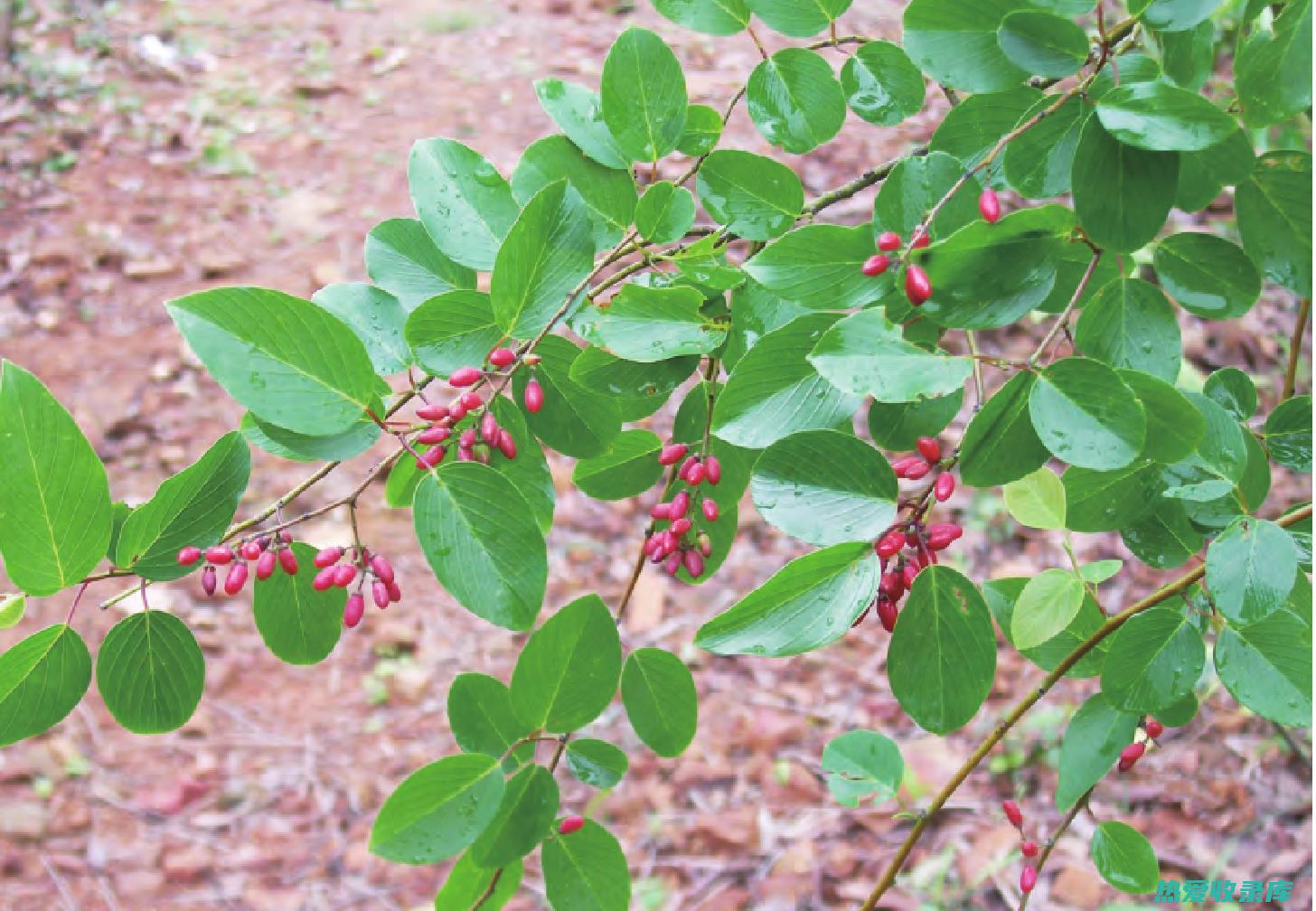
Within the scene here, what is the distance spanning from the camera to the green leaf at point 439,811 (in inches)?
24.6

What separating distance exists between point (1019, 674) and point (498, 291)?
7.63 feet

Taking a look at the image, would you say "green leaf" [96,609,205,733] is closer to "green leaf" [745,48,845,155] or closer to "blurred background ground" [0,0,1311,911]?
"green leaf" [745,48,845,155]

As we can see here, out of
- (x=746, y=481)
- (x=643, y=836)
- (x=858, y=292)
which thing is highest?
(x=858, y=292)

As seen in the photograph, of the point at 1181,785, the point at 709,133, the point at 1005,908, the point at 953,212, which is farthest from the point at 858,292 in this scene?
the point at 1181,785

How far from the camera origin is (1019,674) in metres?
2.65

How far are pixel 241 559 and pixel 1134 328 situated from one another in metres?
0.54

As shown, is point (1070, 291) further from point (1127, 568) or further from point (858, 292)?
point (1127, 568)

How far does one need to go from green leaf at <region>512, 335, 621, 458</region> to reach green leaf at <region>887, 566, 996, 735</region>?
0.72 feet

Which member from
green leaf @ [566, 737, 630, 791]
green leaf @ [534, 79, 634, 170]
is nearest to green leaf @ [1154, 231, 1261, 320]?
green leaf @ [534, 79, 634, 170]

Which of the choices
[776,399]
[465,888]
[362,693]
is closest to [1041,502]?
[776,399]

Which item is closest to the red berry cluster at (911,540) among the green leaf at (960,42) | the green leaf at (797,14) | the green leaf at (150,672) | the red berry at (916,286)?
the red berry at (916,286)

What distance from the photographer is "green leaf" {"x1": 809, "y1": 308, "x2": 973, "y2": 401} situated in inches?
20.6

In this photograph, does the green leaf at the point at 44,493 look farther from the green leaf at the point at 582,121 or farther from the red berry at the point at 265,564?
the green leaf at the point at 582,121

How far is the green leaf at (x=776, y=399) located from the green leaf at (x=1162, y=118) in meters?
0.17
